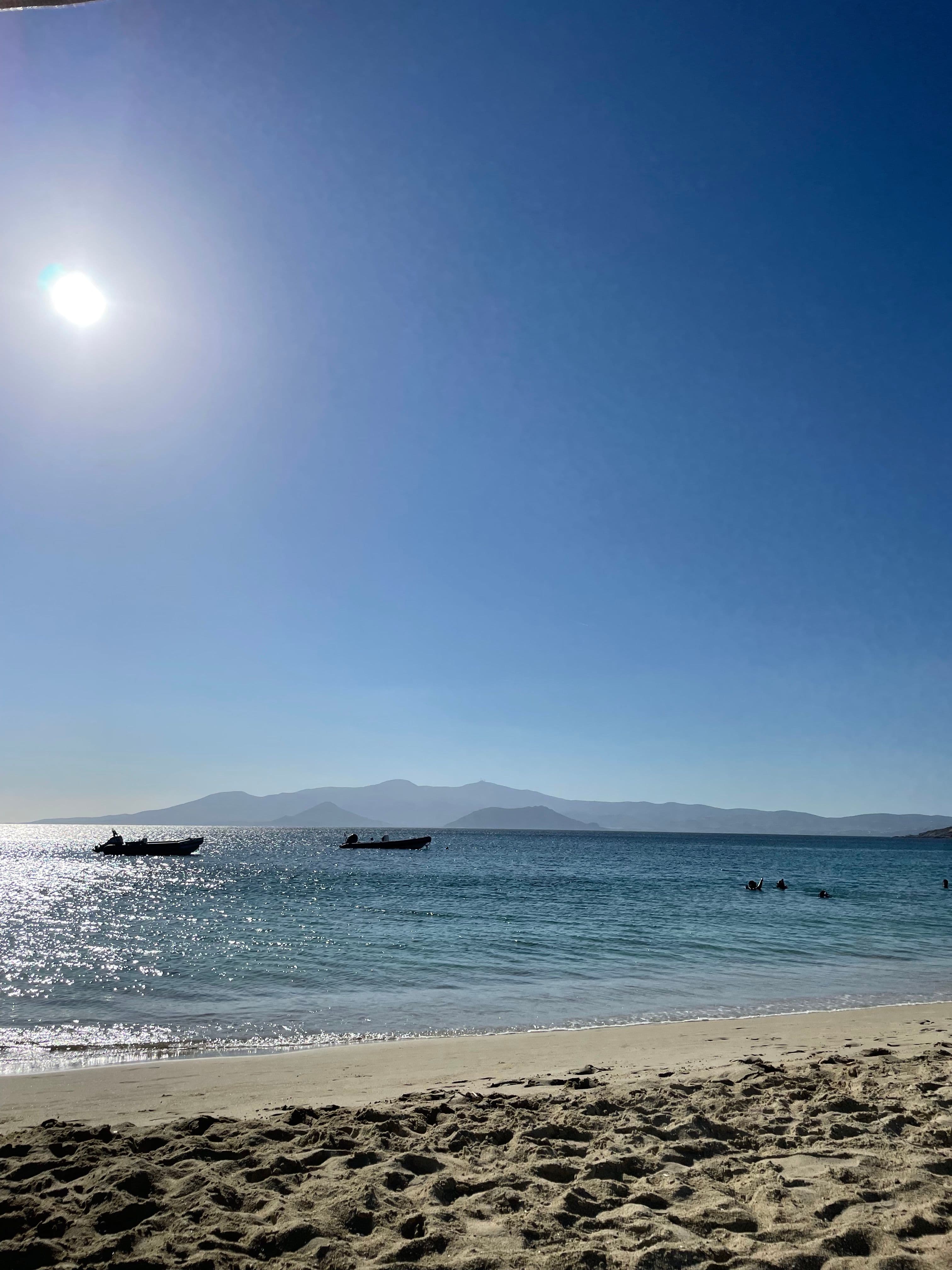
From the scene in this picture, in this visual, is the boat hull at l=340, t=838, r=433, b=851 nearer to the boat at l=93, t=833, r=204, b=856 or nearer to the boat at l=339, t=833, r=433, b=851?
the boat at l=339, t=833, r=433, b=851

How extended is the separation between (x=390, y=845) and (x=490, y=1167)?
10080 centimetres

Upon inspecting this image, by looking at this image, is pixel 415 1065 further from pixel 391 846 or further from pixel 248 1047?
pixel 391 846

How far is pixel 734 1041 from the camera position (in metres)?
11.2

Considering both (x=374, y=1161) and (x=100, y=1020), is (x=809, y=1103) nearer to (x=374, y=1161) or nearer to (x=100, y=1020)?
(x=374, y=1161)

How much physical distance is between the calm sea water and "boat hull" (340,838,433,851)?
170 feet

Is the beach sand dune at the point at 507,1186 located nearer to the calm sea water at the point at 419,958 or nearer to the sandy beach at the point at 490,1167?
the sandy beach at the point at 490,1167

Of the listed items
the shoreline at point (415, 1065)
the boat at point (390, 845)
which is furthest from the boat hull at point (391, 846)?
the shoreline at point (415, 1065)

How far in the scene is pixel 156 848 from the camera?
8375 centimetres

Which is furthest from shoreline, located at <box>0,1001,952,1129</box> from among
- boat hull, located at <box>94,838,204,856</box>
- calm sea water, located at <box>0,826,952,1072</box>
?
boat hull, located at <box>94,838,204,856</box>

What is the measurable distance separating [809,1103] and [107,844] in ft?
324

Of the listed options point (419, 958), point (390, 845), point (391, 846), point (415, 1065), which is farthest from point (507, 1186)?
point (391, 846)

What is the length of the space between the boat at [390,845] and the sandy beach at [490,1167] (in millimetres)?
94859

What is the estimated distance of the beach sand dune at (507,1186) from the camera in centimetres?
427

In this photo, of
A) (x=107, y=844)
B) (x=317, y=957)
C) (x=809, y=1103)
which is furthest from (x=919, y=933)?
(x=107, y=844)
